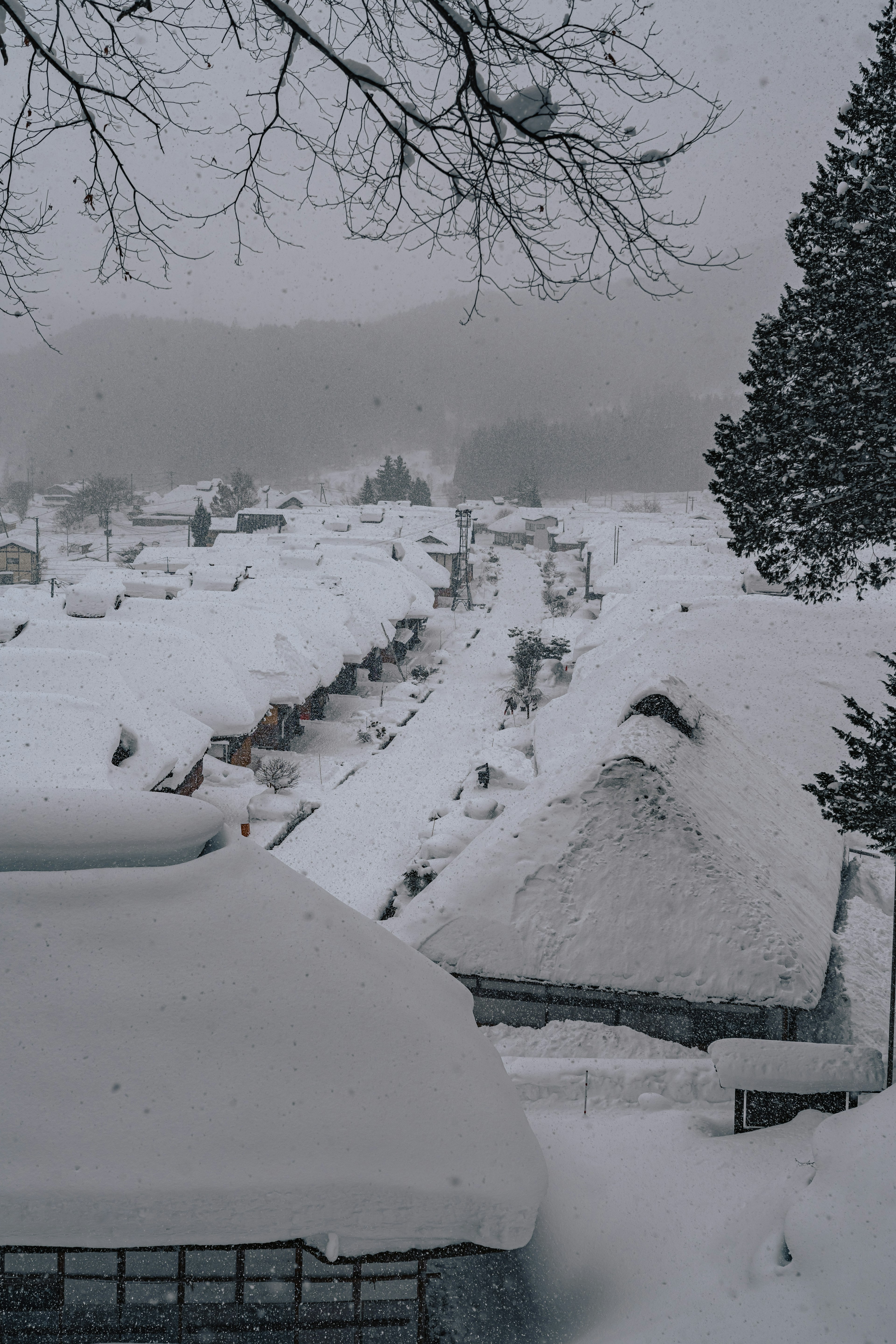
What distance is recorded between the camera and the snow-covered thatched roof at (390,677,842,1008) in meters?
7.58

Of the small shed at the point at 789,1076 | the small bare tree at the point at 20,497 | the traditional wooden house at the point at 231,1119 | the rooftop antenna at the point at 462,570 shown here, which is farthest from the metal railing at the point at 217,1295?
the small bare tree at the point at 20,497

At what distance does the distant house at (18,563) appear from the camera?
51.9 meters

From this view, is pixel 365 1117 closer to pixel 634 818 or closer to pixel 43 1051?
pixel 43 1051

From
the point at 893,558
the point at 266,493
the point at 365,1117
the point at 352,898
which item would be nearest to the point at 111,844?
the point at 365,1117

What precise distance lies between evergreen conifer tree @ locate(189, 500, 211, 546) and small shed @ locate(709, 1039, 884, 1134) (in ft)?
216

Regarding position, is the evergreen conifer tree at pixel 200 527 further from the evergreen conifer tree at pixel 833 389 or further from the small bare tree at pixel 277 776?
the evergreen conifer tree at pixel 833 389

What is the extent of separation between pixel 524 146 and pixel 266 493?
3084 inches

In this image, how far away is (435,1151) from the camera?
3.54 meters

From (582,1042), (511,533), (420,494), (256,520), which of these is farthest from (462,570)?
(582,1042)

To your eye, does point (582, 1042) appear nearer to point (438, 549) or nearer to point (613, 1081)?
point (613, 1081)

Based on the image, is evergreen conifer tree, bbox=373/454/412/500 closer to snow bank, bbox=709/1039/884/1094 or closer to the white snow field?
the white snow field

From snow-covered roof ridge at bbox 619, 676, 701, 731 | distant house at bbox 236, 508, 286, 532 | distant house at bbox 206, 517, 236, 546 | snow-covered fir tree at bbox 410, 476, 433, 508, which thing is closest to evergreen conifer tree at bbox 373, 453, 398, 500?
snow-covered fir tree at bbox 410, 476, 433, 508

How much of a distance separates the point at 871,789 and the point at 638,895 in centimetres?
319

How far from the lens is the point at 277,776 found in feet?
60.9
